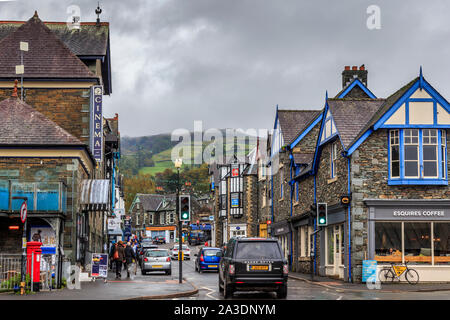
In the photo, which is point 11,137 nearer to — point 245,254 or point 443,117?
point 245,254

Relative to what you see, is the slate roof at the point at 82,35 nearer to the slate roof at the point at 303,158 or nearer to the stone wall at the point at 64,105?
the stone wall at the point at 64,105

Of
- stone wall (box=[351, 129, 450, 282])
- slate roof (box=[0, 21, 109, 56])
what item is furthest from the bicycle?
slate roof (box=[0, 21, 109, 56])

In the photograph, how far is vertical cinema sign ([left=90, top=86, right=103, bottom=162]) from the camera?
3288cm

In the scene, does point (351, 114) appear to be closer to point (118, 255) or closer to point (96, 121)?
point (96, 121)

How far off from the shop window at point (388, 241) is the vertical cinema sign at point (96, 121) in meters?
14.2

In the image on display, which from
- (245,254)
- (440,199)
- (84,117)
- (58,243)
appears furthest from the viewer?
(84,117)

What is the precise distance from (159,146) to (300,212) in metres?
155

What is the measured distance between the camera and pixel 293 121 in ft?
143

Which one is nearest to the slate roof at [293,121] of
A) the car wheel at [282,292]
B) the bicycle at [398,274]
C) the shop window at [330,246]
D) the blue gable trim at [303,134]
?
the blue gable trim at [303,134]

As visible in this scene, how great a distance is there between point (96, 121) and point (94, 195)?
14.7 feet

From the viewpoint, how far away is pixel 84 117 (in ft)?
110

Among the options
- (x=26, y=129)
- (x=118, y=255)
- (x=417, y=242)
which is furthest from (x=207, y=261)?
(x=26, y=129)

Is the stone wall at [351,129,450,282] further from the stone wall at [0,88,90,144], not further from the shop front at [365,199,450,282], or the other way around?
the stone wall at [0,88,90,144]
